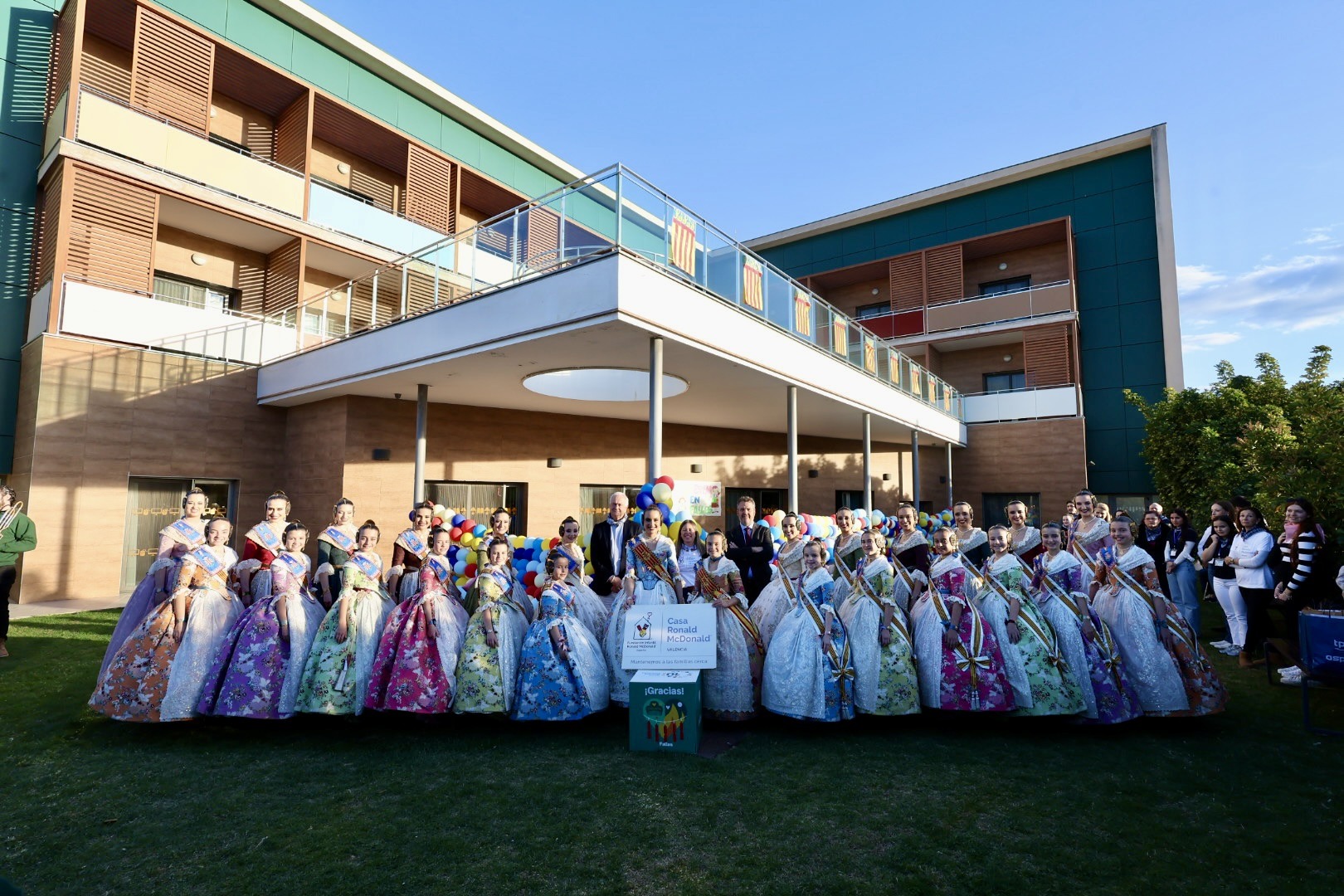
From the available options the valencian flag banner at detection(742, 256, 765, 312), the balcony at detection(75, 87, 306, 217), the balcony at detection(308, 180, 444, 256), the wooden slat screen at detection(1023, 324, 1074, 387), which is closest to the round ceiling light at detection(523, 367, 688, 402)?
the valencian flag banner at detection(742, 256, 765, 312)

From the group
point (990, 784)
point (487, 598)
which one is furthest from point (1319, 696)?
point (487, 598)

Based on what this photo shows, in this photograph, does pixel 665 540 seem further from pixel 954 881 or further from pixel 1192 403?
pixel 1192 403

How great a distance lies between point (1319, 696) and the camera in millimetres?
6266

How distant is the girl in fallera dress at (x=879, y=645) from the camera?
5148 millimetres

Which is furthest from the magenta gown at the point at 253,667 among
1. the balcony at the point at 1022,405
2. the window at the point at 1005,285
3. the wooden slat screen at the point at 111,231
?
the window at the point at 1005,285

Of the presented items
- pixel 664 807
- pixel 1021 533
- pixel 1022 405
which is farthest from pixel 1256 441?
pixel 1022 405

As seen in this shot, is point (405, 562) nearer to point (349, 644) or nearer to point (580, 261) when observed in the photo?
point (349, 644)

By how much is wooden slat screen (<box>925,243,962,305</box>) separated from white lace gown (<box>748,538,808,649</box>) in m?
21.4

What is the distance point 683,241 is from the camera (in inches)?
345

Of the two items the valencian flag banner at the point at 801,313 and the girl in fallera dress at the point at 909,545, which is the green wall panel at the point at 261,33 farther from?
the girl in fallera dress at the point at 909,545

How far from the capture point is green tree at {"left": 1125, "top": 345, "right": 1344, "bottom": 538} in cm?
693

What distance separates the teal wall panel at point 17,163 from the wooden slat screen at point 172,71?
1.80 m

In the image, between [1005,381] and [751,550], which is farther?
[1005,381]

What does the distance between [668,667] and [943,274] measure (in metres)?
23.5
